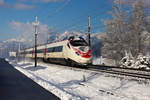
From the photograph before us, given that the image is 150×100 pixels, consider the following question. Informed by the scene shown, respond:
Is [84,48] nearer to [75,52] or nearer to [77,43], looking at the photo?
[75,52]

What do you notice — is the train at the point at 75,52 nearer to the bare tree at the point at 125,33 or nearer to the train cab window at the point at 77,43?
the train cab window at the point at 77,43

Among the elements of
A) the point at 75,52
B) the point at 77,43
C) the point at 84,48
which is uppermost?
the point at 77,43

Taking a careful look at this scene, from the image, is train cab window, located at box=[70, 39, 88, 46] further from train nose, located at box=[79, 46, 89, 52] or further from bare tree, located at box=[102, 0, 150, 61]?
bare tree, located at box=[102, 0, 150, 61]

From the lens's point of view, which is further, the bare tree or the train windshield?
the bare tree

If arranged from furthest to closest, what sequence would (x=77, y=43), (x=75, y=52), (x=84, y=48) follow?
(x=77, y=43)
(x=84, y=48)
(x=75, y=52)

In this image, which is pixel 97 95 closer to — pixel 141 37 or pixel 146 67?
pixel 146 67

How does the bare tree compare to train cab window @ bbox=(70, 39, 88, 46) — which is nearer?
train cab window @ bbox=(70, 39, 88, 46)

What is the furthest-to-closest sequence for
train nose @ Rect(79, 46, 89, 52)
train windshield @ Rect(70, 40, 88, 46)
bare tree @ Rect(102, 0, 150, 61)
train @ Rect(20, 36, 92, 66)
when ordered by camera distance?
1. bare tree @ Rect(102, 0, 150, 61)
2. train windshield @ Rect(70, 40, 88, 46)
3. train nose @ Rect(79, 46, 89, 52)
4. train @ Rect(20, 36, 92, 66)

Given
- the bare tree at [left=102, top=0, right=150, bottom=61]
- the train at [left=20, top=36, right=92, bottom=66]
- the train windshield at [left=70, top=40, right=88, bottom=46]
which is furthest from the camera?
the bare tree at [left=102, top=0, right=150, bottom=61]

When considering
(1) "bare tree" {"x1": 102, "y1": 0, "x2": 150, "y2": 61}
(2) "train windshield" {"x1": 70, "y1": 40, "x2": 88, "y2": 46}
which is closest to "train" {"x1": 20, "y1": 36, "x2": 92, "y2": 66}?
(2) "train windshield" {"x1": 70, "y1": 40, "x2": 88, "y2": 46}

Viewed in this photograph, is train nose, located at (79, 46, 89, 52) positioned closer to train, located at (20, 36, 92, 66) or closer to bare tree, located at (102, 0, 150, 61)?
train, located at (20, 36, 92, 66)

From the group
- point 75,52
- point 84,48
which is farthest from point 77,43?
point 75,52

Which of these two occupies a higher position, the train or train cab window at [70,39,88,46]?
train cab window at [70,39,88,46]

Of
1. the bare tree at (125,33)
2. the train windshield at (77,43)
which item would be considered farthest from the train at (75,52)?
the bare tree at (125,33)
